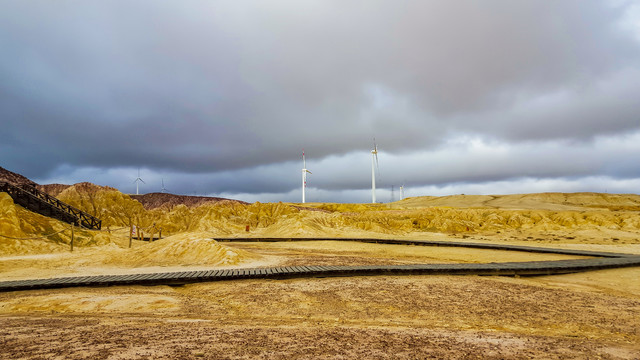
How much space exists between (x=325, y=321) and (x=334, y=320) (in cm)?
21

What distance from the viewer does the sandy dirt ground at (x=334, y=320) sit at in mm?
5191

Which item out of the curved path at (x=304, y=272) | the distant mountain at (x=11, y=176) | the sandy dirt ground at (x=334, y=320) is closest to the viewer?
the sandy dirt ground at (x=334, y=320)

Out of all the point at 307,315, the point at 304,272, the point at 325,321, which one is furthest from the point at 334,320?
the point at 304,272

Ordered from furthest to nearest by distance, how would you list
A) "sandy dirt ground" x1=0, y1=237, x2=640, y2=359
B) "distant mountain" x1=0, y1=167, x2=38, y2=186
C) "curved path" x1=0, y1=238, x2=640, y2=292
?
1. "distant mountain" x1=0, y1=167, x2=38, y2=186
2. "curved path" x1=0, y1=238, x2=640, y2=292
3. "sandy dirt ground" x1=0, y1=237, x2=640, y2=359

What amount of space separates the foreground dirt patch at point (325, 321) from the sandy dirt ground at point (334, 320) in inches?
1.1

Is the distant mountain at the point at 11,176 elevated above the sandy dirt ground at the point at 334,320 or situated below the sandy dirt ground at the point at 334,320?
above

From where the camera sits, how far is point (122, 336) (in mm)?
5711

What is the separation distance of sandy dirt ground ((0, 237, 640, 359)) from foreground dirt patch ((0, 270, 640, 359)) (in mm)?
27

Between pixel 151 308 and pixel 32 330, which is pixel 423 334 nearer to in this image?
pixel 151 308

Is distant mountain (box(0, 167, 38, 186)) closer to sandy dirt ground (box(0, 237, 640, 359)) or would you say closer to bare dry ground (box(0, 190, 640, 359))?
bare dry ground (box(0, 190, 640, 359))

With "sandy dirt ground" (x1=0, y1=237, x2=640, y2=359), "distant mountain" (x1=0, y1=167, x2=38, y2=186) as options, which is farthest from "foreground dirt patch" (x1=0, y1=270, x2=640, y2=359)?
"distant mountain" (x1=0, y1=167, x2=38, y2=186)

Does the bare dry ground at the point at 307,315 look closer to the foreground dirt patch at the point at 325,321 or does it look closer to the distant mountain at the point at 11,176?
the foreground dirt patch at the point at 325,321

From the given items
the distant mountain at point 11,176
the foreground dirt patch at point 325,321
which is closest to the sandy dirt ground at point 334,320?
the foreground dirt patch at point 325,321

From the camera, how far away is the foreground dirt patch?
17.0 feet
